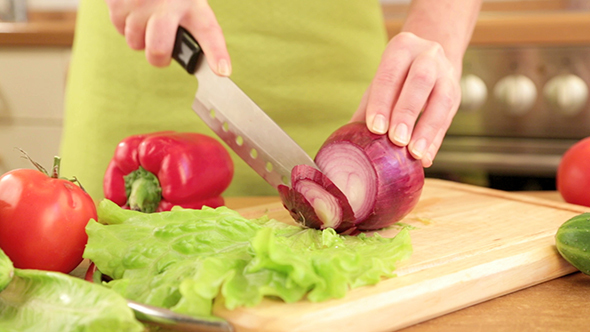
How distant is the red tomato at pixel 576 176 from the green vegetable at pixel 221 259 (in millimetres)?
737

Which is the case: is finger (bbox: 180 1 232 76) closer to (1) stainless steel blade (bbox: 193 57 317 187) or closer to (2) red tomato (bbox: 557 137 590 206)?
(1) stainless steel blade (bbox: 193 57 317 187)

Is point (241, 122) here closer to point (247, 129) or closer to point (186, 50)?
point (247, 129)

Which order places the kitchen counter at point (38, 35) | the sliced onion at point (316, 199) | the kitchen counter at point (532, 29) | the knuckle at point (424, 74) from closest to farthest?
the sliced onion at point (316, 199) → the knuckle at point (424, 74) → the kitchen counter at point (532, 29) → the kitchen counter at point (38, 35)

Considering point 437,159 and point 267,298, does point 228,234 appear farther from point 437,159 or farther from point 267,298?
point 437,159

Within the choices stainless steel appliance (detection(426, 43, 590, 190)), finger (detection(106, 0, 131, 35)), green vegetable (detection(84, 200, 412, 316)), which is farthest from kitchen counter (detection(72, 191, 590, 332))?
stainless steel appliance (detection(426, 43, 590, 190))

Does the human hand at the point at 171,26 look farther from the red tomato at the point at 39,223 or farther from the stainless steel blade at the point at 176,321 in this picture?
the stainless steel blade at the point at 176,321

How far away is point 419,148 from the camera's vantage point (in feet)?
4.31

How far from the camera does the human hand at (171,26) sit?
1.42 metres

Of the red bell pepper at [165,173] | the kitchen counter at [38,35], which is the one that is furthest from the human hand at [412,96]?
the kitchen counter at [38,35]

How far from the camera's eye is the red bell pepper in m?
1.56

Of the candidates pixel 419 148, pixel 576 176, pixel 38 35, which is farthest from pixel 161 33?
pixel 38 35

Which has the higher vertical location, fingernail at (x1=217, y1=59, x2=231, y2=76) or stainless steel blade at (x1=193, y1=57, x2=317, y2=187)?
fingernail at (x1=217, y1=59, x2=231, y2=76)

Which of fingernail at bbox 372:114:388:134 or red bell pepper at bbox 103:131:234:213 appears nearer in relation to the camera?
fingernail at bbox 372:114:388:134

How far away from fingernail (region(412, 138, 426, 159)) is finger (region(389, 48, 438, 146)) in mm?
27
